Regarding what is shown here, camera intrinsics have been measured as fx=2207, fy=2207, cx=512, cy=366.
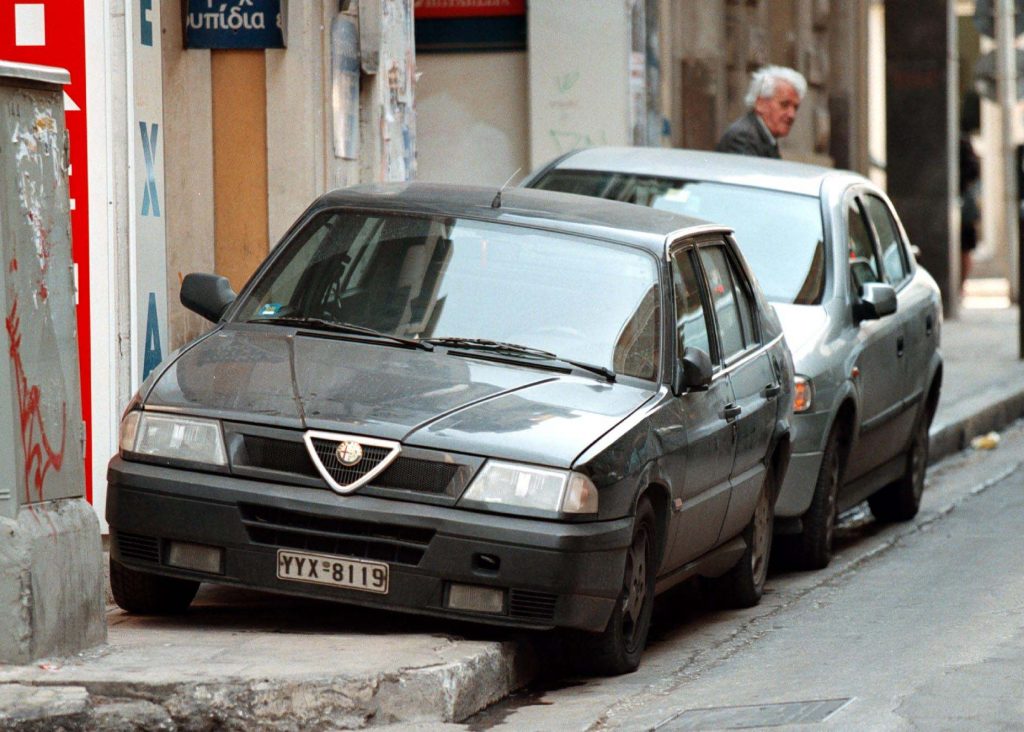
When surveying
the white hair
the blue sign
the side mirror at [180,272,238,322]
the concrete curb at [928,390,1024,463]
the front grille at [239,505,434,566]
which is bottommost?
the concrete curb at [928,390,1024,463]

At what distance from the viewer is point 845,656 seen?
24.7 feet

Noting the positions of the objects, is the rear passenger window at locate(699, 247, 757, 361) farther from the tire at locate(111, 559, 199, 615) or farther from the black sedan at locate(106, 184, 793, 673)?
the tire at locate(111, 559, 199, 615)

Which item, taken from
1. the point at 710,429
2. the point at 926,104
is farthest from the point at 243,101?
the point at 926,104

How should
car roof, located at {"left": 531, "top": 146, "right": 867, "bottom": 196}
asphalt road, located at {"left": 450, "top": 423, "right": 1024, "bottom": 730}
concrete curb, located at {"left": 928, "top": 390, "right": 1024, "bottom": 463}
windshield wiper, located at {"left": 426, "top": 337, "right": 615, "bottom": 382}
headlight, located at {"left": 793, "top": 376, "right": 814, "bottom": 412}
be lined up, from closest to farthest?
asphalt road, located at {"left": 450, "top": 423, "right": 1024, "bottom": 730} → windshield wiper, located at {"left": 426, "top": 337, "right": 615, "bottom": 382} → headlight, located at {"left": 793, "top": 376, "right": 814, "bottom": 412} → car roof, located at {"left": 531, "top": 146, "right": 867, "bottom": 196} → concrete curb, located at {"left": 928, "top": 390, "right": 1024, "bottom": 463}

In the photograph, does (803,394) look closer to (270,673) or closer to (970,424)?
(270,673)

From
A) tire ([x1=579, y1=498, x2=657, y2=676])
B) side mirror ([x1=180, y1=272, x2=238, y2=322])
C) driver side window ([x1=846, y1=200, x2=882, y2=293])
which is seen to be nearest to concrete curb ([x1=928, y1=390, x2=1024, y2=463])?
driver side window ([x1=846, y1=200, x2=882, y2=293])

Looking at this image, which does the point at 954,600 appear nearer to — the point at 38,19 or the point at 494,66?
the point at 38,19

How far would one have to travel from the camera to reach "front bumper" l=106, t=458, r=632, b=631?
6.62 meters

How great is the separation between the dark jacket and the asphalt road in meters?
2.75

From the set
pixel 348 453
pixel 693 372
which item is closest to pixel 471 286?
pixel 693 372

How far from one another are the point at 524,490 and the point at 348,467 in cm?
54

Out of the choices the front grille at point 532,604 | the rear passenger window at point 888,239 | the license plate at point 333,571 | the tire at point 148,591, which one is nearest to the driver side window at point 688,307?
the front grille at point 532,604

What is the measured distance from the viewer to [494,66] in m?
16.0

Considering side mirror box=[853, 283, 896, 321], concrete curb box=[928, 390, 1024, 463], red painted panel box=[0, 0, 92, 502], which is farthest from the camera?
concrete curb box=[928, 390, 1024, 463]
